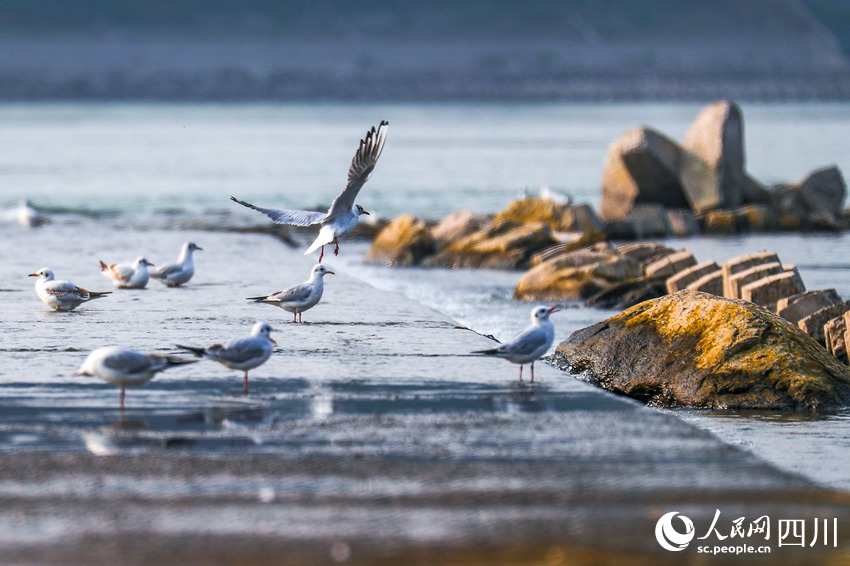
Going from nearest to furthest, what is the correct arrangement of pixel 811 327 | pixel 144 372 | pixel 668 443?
pixel 668 443
pixel 144 372
pixel 811 327

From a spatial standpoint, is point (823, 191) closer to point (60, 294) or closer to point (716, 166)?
point (716, 166)

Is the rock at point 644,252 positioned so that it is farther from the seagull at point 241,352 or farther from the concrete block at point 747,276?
the seagull at point 241,352

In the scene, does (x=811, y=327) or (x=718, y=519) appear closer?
(x=718, y=519)

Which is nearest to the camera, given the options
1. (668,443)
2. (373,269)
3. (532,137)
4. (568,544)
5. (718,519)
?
(568,544)

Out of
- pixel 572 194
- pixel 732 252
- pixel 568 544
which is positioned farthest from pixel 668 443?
pixel 572 194

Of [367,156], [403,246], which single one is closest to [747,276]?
[367,156]

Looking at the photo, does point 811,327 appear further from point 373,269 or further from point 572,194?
point 572,194

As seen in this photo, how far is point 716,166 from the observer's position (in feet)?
79.5

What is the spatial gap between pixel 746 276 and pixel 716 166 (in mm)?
12974

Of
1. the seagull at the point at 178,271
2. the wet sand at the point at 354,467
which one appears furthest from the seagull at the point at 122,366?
the seagull at the point at 178,271

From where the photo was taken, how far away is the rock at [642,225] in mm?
21656

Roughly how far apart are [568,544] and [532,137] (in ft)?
246

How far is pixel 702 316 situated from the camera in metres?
8.24

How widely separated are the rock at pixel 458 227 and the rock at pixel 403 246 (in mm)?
938
